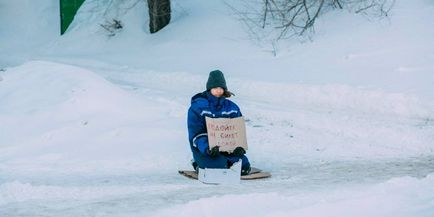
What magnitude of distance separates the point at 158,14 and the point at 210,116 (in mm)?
10423

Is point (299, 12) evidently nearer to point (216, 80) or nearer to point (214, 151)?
point (216, 80)

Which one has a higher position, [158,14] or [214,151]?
[214,151]

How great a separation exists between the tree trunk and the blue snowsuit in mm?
10160

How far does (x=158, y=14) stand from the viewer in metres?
17.2

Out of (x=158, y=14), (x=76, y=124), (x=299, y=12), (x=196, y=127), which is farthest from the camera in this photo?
(x=158, y=14)

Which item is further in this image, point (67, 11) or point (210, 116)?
point (67, 11)

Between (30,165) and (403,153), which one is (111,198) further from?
(403,153)

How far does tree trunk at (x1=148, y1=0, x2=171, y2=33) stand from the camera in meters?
17.1

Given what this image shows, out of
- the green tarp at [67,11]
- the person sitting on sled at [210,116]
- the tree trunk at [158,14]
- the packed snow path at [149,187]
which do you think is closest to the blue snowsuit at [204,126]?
the person sitting on sled at [210,116]

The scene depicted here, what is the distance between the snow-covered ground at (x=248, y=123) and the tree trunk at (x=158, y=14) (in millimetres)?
711

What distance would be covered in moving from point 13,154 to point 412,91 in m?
5.64

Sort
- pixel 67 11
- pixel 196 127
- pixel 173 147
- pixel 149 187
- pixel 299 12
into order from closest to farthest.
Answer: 1. pixel 149 187
2. pixel 196 127
3. pixel 173 147
4. pixel 299 12
5. pixel 67 11

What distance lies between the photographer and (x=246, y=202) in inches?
224

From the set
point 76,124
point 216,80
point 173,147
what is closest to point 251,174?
point 216,80
